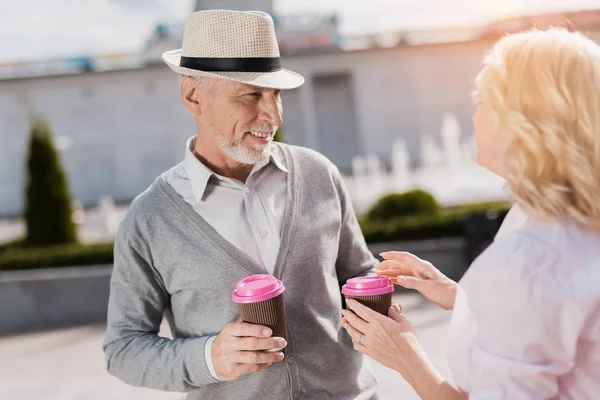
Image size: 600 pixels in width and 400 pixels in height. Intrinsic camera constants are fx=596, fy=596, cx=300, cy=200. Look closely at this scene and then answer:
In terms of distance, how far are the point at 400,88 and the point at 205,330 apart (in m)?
22.4

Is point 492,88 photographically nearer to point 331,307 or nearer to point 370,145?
point 331,307

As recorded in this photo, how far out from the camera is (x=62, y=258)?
7.35 metres

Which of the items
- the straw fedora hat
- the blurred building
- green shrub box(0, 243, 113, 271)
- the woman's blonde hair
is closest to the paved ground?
green shrub box(0, 243, 113, 271)

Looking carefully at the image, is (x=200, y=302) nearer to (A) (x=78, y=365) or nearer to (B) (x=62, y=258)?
(A) (x=78, y=365)

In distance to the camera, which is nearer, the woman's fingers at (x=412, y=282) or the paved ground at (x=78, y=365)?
the woman's fingers at (x=412, y=282)

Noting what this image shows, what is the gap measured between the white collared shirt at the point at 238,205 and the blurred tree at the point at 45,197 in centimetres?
743

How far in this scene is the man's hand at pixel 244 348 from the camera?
1.34 metres

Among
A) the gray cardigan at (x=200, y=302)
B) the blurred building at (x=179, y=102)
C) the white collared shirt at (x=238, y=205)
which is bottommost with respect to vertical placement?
the blurred building at (x=179, y=102)

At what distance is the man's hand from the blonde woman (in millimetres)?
418

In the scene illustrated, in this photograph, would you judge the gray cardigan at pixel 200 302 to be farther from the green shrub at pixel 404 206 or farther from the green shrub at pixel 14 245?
the green shrub at pixel 14 245

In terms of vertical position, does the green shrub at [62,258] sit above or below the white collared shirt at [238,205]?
below

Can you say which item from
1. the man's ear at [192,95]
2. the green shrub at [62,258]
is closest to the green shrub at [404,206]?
the green shrub at [62,258]

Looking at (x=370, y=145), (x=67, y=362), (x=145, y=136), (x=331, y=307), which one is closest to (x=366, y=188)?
(x=370, y=145)

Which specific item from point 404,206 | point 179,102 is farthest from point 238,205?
point 179,102
